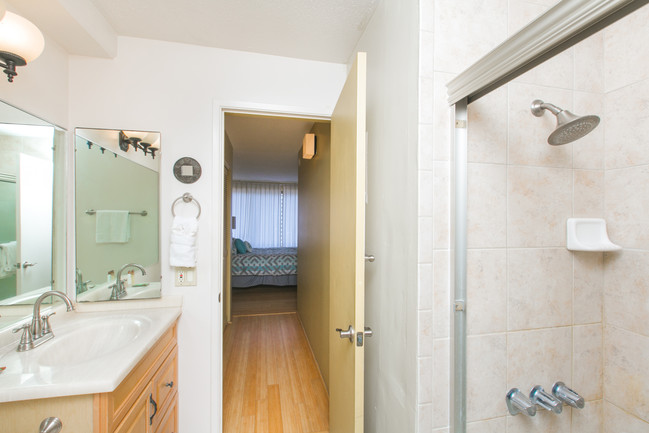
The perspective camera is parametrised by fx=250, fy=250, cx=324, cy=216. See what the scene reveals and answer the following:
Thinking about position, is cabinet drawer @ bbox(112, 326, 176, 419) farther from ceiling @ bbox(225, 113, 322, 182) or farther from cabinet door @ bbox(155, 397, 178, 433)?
ceiling @ bbox(225, 113, 322, 182)

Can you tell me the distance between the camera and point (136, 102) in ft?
4.91

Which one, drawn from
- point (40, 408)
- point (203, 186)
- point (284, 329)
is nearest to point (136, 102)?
point (203, 186)

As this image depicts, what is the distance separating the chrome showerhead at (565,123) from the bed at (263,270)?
15.6 feet

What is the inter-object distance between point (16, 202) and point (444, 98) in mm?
1839

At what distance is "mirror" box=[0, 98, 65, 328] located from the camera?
1.06m

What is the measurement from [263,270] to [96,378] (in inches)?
171

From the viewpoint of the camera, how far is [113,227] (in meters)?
1.51

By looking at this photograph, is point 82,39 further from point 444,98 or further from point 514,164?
point 514,164

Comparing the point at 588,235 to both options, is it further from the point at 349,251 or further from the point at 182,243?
the point at 182,243

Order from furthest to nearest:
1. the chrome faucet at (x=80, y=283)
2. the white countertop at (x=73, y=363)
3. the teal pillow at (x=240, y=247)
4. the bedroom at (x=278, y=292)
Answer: the teal pillow at (x=240, y=247) < the bedroom at (x=278, y=292) < the chrome faucet at (x=80, y=283) < the white countertop at (x=73, y=363)

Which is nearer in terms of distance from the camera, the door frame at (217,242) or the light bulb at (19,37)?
the light bulb at (19,37)

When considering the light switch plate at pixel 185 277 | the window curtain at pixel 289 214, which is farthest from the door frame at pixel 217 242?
the window curtain at pixel 289 214

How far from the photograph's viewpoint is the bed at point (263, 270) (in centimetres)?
503

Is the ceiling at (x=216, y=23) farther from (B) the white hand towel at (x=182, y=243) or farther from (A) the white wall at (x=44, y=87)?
(B) the white hand towel at (x=182, y=243)
